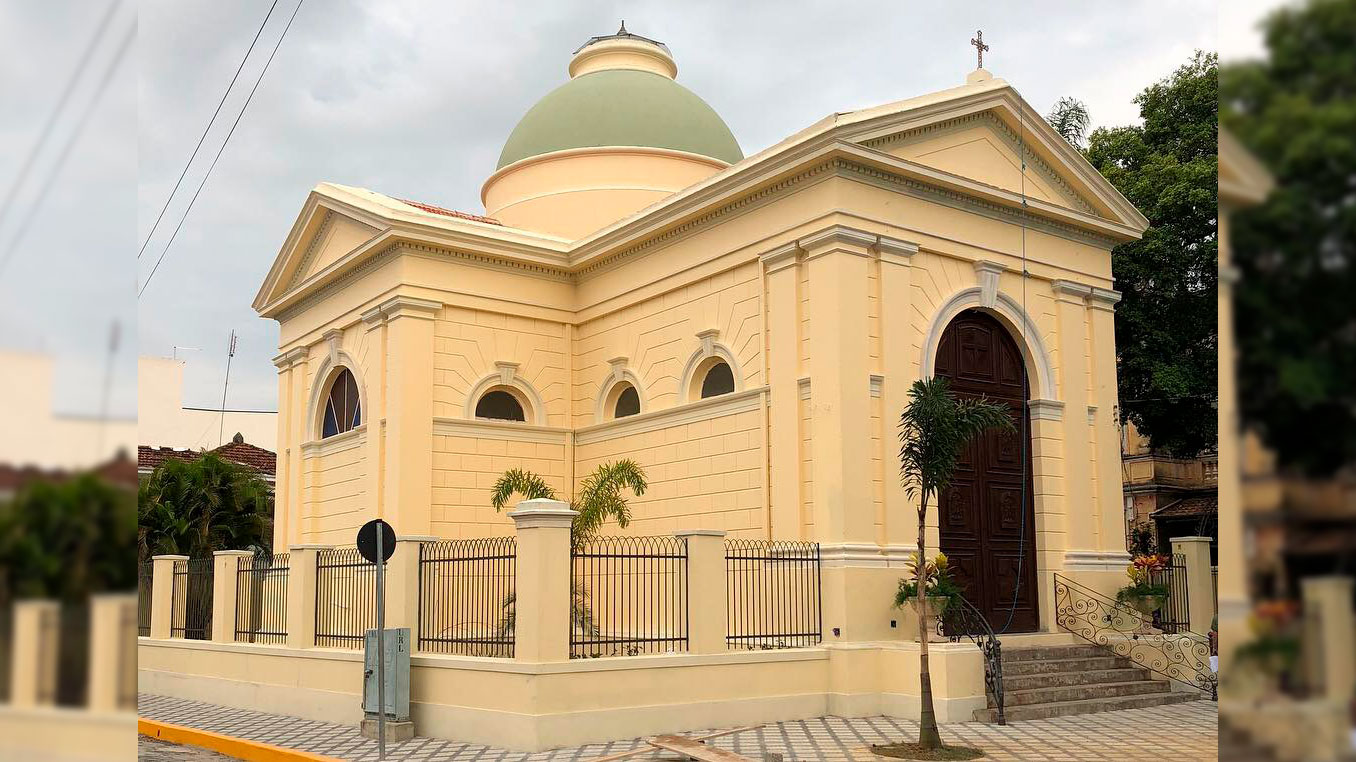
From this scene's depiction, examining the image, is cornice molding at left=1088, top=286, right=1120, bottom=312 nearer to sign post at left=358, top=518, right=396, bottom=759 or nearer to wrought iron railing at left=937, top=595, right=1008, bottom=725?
wrought iron railing at left=937, top=595, right=1008, bottom=725

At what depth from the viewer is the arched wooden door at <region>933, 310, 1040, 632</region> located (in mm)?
16203

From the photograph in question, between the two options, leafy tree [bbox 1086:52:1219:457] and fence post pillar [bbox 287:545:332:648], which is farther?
leafy tree [bbox 1086:52:1219:457]

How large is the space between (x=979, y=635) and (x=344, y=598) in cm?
799

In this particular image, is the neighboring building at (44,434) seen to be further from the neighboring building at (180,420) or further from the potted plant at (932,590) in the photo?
the neighboring building at (180,420)

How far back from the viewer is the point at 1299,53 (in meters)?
1.50

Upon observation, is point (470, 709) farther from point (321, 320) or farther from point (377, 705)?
point (321, 320)

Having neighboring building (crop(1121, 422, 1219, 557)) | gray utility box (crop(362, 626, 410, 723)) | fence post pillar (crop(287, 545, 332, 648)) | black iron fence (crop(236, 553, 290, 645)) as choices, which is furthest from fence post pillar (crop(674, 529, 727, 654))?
neighboring building (crop(1121, 422, 1219, 557))

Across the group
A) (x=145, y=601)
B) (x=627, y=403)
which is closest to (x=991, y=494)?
(x=627, y=403)

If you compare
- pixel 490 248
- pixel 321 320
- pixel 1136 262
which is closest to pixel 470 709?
pixel 490 248

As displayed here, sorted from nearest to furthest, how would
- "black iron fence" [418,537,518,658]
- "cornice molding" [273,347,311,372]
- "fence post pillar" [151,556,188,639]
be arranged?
"black iron fence" [418,537,518,658] < "fence post pillar" [151,556,188,639] < "cornice molding" [273,347,311,372]

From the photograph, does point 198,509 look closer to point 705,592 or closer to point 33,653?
point 705,592

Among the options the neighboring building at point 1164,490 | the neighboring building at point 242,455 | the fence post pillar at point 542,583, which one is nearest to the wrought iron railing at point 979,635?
the fence post pillar at point 542,583

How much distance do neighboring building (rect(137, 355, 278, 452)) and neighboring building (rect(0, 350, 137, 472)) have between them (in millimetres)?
Answer: 37192

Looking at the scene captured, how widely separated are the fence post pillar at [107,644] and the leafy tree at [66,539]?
3 centimetres
